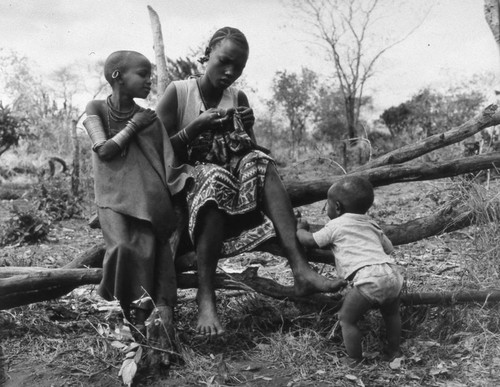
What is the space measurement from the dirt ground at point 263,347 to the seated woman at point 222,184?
0.80 feet

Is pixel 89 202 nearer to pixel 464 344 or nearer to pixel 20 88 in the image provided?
pixel 464 344

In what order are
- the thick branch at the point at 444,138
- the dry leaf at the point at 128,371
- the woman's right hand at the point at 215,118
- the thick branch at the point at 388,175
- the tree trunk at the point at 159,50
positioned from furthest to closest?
the tree trunk at the point at 159,50
the thick branch at the point at 444,138
the thick branch at the point at 388,175
the woman's right hand at the point at 215,118
the dry leaf at the point at 128,371

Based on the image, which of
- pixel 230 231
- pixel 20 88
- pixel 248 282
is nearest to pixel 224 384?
pixel 248 282

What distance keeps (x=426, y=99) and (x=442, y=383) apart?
68.3 feet

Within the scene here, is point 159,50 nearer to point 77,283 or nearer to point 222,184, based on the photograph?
point 77,283

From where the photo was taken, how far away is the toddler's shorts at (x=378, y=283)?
8.01ft

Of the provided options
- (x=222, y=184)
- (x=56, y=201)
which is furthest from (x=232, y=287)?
(x=56, y=201)

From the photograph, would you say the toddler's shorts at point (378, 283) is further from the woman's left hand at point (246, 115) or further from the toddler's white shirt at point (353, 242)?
the woman's left hand at point (246, 115)

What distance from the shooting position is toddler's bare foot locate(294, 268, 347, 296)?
8.38 feet

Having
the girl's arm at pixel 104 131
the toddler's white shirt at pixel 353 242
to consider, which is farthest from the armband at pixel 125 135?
the toddler's white shirt at pixel 353 242

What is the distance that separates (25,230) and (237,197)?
5.26m

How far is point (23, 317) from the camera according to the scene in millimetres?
3270

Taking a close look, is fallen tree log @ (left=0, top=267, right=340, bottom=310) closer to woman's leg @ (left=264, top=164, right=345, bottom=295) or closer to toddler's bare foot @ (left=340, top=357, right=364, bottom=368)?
woman's leg @ (left=264, top=164, right=345, bottom=295)

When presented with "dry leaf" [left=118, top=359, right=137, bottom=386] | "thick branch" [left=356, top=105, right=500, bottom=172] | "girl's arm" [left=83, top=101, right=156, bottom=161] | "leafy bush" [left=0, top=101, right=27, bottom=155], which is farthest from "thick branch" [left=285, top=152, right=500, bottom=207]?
"leafy bush" [left=0, top=101, right=27, bottom=155]
